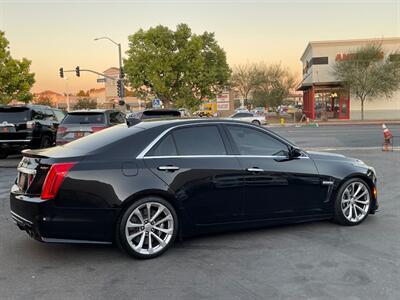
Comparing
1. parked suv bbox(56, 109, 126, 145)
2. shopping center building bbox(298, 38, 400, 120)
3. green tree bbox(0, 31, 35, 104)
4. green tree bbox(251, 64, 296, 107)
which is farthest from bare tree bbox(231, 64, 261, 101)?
parked suv bbox(56, 109, 126, 145)

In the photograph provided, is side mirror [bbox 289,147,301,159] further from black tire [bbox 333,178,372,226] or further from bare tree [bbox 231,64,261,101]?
bare tree [bbox 231,64,261,101]

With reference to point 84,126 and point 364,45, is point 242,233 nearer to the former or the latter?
point 84,126

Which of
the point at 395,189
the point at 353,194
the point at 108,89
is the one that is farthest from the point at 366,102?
the point at 108,89

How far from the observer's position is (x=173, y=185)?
4.66 meters

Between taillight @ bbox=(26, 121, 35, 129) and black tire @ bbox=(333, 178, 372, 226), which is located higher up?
taillight @ bbox=(26, 121, 35, 129)

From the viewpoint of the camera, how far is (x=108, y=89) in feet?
475

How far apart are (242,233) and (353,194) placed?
1.68 metres

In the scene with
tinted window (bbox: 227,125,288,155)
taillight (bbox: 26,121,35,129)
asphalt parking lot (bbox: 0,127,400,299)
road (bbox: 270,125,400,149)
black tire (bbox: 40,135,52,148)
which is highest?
taillight (bbox: 26,121,35,129)

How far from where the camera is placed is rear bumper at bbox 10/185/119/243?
4.24 m

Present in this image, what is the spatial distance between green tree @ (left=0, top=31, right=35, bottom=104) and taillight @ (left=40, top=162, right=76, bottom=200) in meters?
29.0

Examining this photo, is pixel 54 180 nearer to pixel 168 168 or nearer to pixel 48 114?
pixel 168 168

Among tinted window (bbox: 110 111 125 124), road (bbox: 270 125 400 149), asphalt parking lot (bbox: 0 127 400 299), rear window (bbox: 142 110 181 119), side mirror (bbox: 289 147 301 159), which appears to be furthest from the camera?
road (bbox: 270 125 400 149)

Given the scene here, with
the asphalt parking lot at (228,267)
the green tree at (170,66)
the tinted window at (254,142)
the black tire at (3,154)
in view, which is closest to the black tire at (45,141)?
the black tire at (3,154)

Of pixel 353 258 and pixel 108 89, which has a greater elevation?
pixel 108 89
